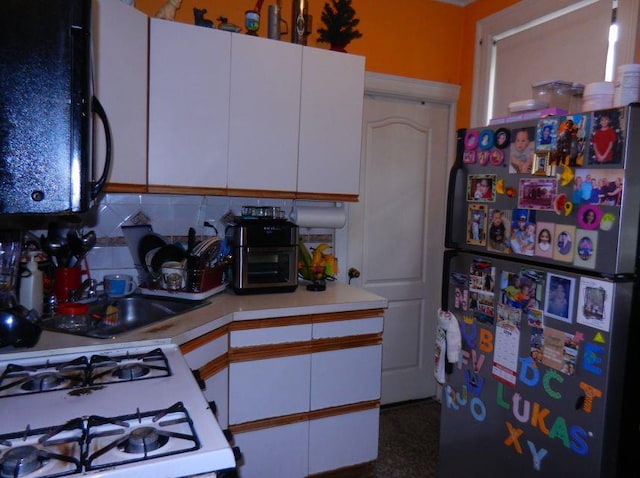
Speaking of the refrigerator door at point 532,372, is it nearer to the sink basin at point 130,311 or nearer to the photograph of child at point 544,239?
the photograph of child at point 544,239

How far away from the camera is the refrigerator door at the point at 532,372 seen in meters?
1.38

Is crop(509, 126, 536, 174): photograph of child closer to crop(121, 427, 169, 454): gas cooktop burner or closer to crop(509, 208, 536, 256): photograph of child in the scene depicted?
crop(509, 208, 536, 256): photograph of child

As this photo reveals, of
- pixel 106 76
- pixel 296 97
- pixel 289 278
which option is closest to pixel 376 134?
pixel 296 97

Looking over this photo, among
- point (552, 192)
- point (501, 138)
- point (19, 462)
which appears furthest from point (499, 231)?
point (19, 462)

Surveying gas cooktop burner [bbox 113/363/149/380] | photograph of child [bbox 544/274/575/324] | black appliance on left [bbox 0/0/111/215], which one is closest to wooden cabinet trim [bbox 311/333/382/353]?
photograph of child [bbox 544/274/575/324]

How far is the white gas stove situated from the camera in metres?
0.78

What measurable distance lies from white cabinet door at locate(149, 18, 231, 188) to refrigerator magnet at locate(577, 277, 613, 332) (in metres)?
1.55

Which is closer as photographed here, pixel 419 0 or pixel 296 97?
pixel 296 97

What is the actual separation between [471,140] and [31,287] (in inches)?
71.3

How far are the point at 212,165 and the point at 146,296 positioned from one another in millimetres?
683

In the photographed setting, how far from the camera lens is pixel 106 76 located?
5.72ft

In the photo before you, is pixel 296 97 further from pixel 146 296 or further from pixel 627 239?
pixel 627 239

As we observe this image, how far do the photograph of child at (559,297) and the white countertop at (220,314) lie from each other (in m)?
0.82

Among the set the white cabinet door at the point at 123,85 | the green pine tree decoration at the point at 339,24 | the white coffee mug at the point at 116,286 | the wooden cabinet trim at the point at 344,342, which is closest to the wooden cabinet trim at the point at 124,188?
the white cabinet door at the point at 123,85
